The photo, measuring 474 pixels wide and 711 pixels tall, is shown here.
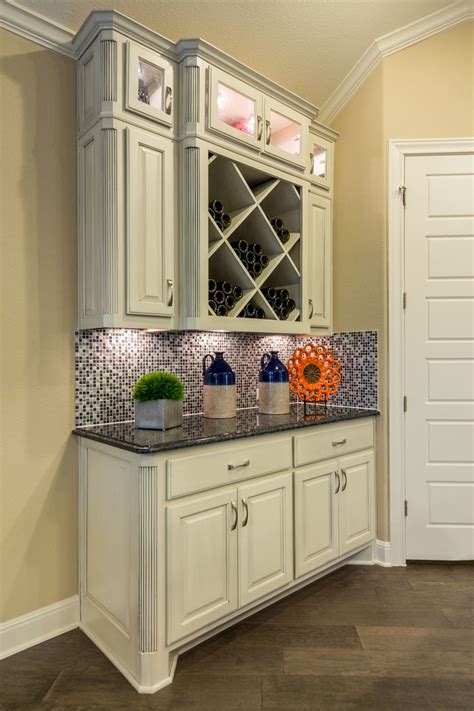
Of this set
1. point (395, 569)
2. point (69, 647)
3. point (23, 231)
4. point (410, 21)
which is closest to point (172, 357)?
point (23, 231)

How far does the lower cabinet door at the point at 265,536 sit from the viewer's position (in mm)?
2160

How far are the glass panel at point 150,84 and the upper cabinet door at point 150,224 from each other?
0.16m

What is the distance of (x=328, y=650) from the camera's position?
207cm

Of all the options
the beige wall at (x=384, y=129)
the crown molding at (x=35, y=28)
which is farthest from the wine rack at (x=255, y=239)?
the crown molding at (x=35, y=28)

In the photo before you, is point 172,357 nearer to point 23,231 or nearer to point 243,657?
point 23,231

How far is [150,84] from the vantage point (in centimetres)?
219

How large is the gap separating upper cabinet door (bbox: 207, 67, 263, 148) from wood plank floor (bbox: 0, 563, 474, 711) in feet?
7.82

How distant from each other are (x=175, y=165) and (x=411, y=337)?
1.69 metres

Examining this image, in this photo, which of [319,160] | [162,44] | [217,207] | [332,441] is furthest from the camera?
[319,160]

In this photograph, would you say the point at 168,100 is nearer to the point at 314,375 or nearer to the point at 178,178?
the point at 178,178

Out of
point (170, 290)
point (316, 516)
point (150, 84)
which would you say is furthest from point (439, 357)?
point (150, 84)

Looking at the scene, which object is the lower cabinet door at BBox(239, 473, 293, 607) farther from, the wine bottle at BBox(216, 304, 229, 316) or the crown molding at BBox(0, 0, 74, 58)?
the crown molding at BBox(0, 0, 74, 58)

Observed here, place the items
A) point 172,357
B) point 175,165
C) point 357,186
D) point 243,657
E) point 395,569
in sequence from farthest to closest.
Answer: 1. point 357,186
2. point 395,569
3. point 172,357
4. point 175,165
5. point 243,657

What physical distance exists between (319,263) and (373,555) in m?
1.84
